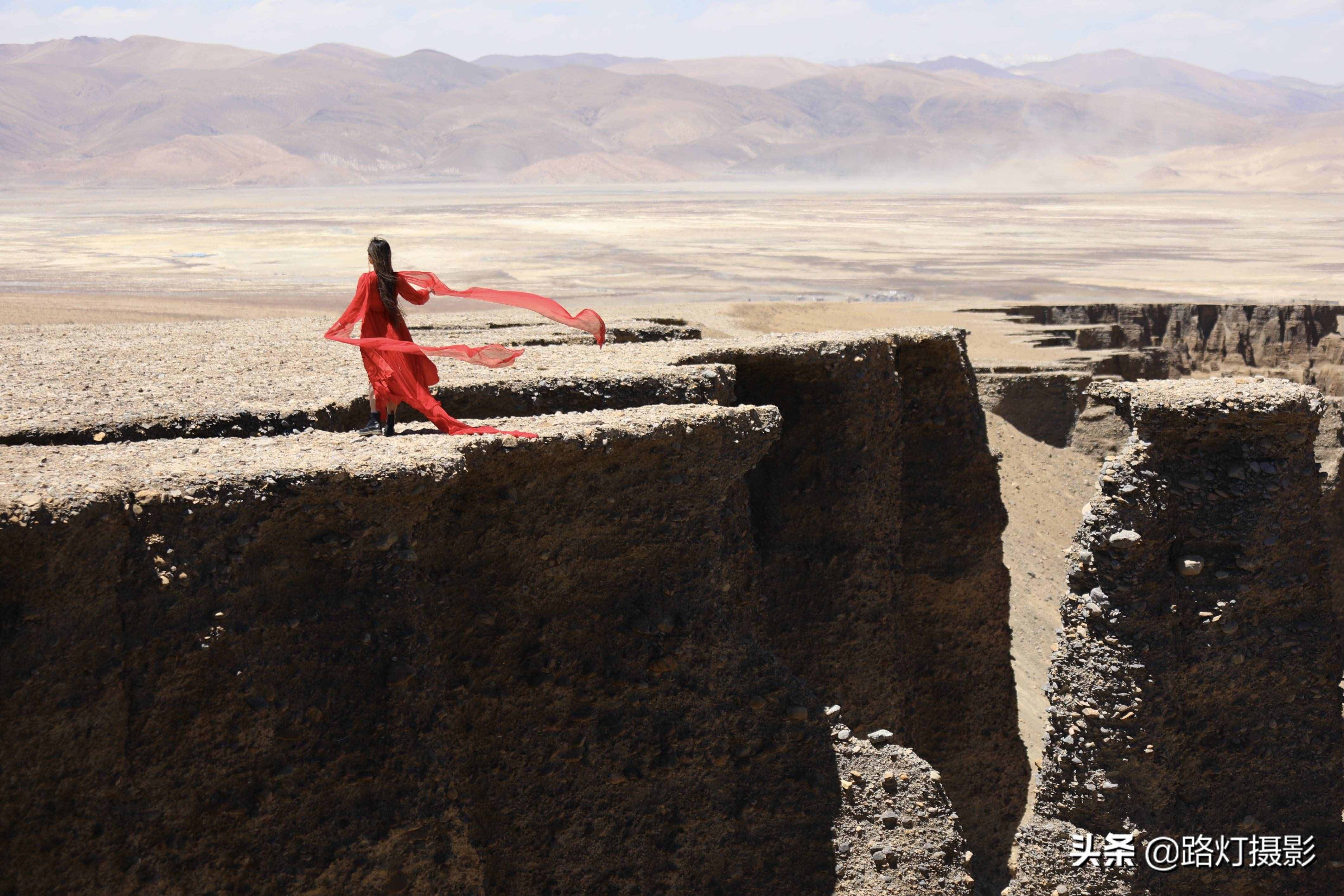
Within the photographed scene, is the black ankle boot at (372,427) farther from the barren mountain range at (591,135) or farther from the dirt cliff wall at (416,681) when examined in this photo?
the barren mountain range at (591,135)

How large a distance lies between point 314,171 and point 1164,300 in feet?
387

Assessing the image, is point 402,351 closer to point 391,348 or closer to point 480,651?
point 391,348

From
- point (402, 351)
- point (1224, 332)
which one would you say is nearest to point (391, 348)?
point (402, 351)

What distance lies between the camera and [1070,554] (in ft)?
23.9

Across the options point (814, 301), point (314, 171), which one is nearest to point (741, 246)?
point (814, 301)

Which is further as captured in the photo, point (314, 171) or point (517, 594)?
point (314, 171)

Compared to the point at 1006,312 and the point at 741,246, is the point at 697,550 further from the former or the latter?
the point at 741,246

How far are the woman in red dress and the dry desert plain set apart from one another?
1689mm

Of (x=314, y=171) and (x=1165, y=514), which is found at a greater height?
(x=314, y=171)

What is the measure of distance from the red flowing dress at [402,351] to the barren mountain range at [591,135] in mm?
136798

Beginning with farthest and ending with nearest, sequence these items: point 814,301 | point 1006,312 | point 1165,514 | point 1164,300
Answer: point 1164,300, point 814,301, point 1006,312, point 1165,514

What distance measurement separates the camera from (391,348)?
19.4ft

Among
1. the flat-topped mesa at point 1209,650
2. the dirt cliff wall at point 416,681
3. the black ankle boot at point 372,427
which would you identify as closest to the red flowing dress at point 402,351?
the black ankle boot at point 372,427

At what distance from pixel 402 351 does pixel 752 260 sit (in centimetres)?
5675
